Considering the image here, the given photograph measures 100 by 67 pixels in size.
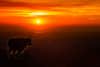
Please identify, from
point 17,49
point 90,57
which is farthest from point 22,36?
point 90,57

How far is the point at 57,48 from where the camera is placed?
16047mm

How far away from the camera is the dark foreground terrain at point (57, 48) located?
14922 millimetres

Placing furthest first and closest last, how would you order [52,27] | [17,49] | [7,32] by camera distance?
[52,27], [7,32], [17,49]

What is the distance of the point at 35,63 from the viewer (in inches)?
590

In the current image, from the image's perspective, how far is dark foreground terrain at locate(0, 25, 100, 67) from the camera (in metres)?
14.9

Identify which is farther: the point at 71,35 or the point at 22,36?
the point at 71,35

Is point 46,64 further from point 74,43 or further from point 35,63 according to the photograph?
point 74,43

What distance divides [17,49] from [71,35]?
2.83 m

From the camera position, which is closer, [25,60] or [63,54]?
[25,60]

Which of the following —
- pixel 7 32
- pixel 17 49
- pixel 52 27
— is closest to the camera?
pixel 17 49

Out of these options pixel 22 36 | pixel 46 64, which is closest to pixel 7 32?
pixel 22 36

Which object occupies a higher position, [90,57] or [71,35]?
[71,35]

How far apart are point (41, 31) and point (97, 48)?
8.05 ft

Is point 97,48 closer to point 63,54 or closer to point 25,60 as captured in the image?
point 63,54
